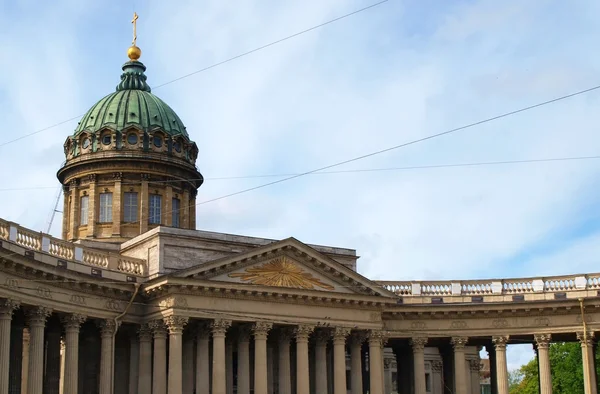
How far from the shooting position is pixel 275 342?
5903cm

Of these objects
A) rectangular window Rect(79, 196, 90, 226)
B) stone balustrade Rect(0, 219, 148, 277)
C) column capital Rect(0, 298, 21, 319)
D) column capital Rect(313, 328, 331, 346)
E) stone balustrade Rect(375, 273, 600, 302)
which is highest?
rectangular window Rect(79, 196, 90, 226)

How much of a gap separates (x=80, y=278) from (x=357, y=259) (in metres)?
20.3

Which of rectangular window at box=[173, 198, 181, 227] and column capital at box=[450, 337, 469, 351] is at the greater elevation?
rectangular window at box=[173, 198, 181, 227]

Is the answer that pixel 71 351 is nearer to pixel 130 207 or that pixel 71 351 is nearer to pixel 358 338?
pixel 358 338

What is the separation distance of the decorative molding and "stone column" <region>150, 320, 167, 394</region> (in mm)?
4644

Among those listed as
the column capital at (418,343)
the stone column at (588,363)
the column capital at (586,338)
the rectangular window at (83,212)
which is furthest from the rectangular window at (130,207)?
the stone column at (588,363)

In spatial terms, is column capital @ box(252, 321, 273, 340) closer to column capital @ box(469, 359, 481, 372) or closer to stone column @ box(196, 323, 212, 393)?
stone column @ box(196, 323, 212, 393)

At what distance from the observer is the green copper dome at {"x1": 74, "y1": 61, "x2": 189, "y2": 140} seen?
71.4 meters

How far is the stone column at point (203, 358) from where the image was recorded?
5247cm

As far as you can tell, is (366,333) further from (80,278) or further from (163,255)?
(80,278)

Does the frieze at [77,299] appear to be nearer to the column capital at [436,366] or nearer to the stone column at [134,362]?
the stone column at [134,362]

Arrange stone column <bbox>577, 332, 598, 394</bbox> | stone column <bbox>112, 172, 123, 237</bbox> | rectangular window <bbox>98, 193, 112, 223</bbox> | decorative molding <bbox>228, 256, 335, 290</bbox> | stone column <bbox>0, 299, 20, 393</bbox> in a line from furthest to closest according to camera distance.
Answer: rectangular window <bbox>98, 193, 112, 223</bbox>
stone column <bbox>112, 172, 123, 237</bbox>
stone column <bbox>577, 332, 598, 394</bbox>
decorative molding <bbox>228, 256, 335, 290</bbox>
stone column <bbox>0, 299, 20, 393</bbox>

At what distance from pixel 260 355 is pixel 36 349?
41.2ft

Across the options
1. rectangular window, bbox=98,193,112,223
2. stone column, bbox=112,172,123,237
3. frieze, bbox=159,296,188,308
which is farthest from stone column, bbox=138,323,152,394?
rectangular window, bbox=98,193,112,223
